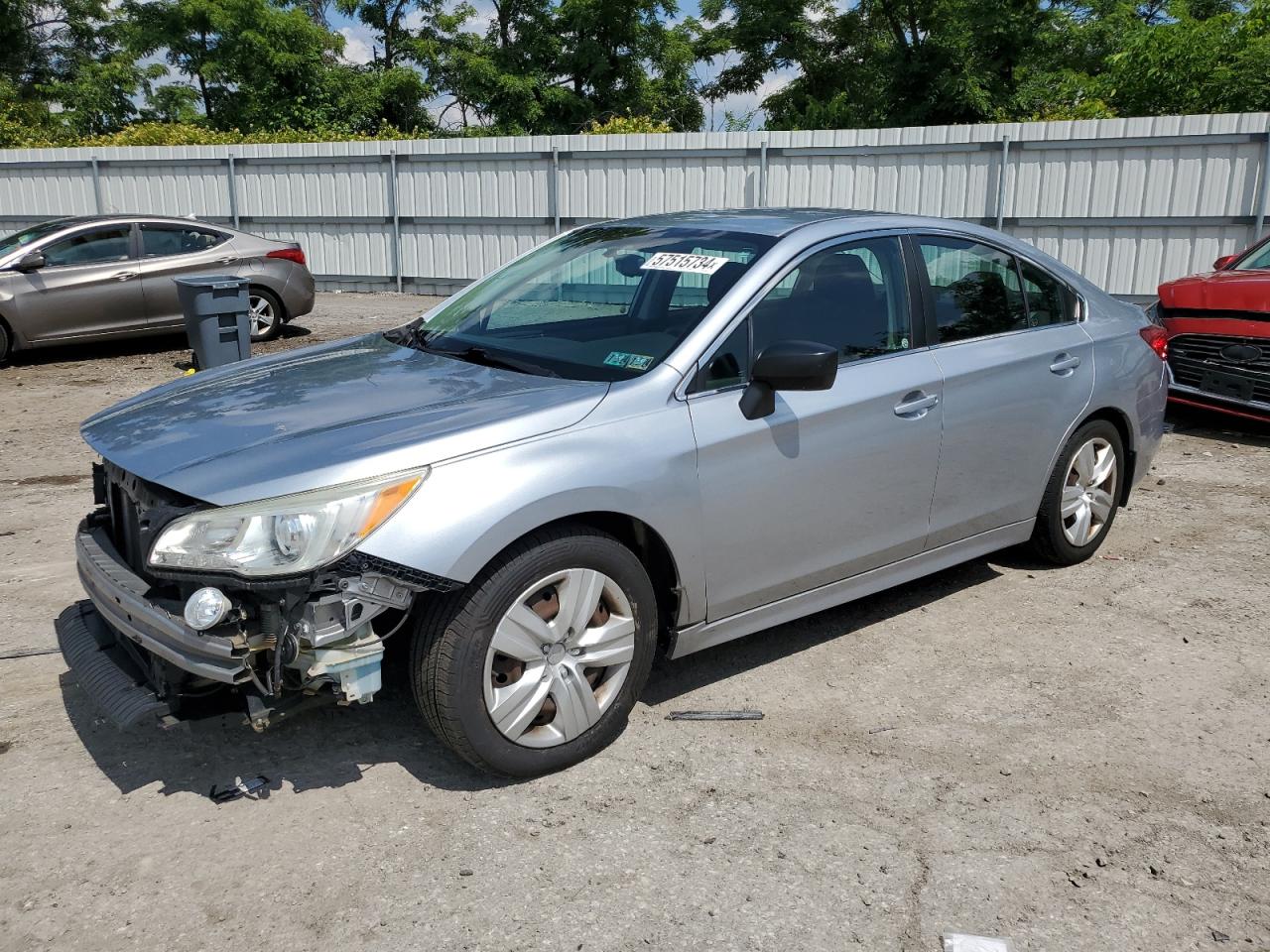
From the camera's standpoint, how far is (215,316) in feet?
31.9

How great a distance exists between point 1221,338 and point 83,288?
10.1 metres

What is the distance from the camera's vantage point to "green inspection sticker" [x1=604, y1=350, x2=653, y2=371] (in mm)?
3754

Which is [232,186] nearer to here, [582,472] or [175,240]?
[175,240]

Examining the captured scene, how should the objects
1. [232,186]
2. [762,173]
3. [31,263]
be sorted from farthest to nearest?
1. [232,186]
2. [762,173]
3. [31,263]

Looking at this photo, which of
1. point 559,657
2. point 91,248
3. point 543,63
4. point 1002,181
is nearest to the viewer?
point 559,657

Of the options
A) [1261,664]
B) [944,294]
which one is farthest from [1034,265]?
[1261,664]

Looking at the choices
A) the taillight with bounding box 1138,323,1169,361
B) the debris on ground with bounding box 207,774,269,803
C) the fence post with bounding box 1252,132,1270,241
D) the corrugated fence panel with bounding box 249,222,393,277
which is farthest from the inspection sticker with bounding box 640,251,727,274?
the corrugated fence panel with bounding box 249,222,393,277

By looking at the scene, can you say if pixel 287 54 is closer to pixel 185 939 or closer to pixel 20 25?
pixel 20 25

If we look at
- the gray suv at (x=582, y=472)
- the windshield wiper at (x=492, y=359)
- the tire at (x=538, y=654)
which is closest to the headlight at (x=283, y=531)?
the gray suv at (x=582, y=472)

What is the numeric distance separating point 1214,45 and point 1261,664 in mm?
20480

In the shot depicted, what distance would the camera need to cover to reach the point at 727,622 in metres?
3.92

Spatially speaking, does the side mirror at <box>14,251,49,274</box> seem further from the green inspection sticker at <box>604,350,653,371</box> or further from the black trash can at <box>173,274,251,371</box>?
the green inspection sticker at <box>604,350,653,371</box>

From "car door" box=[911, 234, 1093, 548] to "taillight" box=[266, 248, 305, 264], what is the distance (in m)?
9.47

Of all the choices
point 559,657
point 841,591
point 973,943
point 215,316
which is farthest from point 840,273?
point 215,316
